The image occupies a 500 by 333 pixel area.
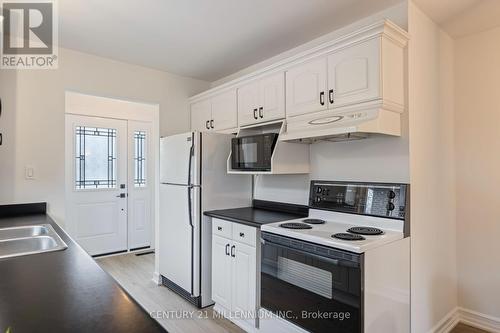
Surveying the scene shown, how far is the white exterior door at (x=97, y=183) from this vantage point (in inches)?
162

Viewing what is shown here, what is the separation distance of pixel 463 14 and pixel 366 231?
5.90 ft

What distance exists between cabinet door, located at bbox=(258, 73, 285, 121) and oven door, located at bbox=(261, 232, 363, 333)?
3.55ft

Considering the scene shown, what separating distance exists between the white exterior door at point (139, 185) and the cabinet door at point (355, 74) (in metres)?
3.40

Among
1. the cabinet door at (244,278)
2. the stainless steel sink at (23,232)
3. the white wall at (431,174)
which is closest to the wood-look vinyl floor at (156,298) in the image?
the cabinet door at (244,278)

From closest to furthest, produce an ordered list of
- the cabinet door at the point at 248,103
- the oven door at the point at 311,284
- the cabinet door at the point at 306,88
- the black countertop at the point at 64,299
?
the black countertop at the point at 64,299 → the oven door at the point at 311,284 → the cabinet door at the point at 306,88 → the cabinet door at the point at 248,103

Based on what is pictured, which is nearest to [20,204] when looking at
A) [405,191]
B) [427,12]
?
[405,191]

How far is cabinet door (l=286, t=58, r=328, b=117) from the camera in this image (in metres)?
2.21

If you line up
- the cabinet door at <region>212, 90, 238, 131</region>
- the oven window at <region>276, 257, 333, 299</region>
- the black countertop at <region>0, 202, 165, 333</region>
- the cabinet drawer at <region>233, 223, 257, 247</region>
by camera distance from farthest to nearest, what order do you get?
1. the cabinet door at <region>212, 90, 238, 131</region>
2. the cabinet drawer at <region>233, 223, 257, 247</region>
3. the oven window at <region>276, 257, 333, 299</region>
4. the black countertop at <region>0, 202, 165, 333</region>

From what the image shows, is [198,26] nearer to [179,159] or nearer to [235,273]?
[179,159]

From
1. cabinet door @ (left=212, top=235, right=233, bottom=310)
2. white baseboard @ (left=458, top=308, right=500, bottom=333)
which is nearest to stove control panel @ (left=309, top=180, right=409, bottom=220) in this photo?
cabinet door @ (left=212, top=235, right=233, bottom=310)

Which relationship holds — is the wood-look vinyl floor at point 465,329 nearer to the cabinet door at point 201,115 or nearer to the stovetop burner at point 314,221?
the stovetop burner at point 314,221

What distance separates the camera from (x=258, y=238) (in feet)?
7.52

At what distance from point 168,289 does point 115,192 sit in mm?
1931

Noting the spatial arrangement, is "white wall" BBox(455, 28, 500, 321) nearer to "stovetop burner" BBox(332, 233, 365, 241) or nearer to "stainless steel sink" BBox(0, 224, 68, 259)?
"stovetop burner" BBox(332, 233, 365, 241)
